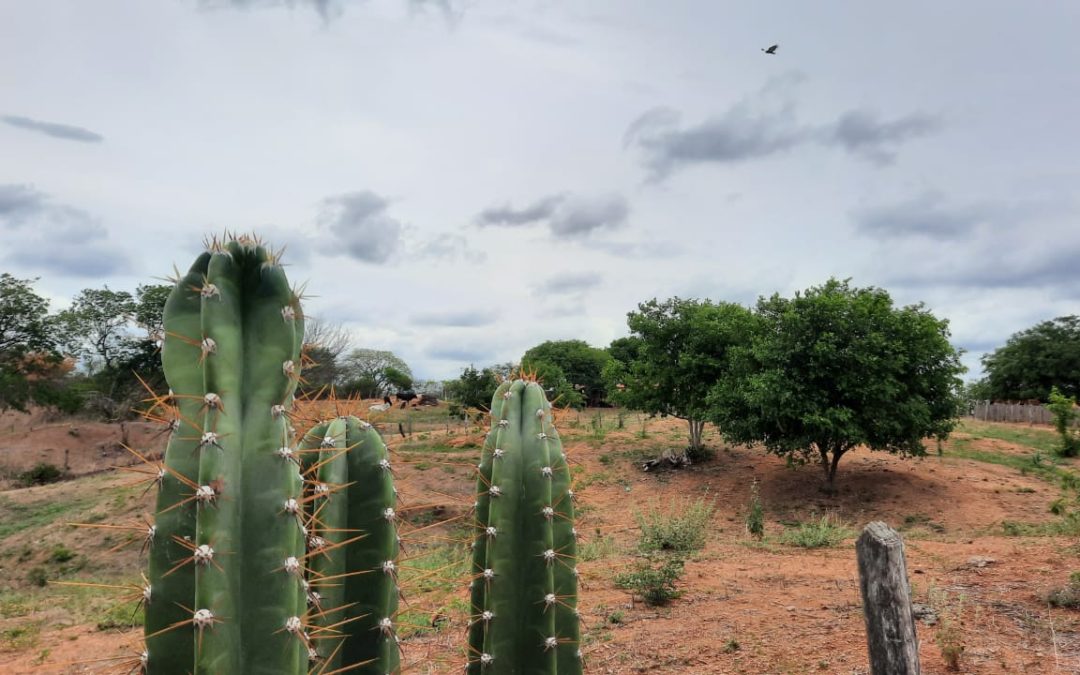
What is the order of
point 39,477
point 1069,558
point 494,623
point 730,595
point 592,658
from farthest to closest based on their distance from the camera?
1. point 39,477
2. point 1069,558
3. point 730,595
4. point 592,658
5. point 494,623

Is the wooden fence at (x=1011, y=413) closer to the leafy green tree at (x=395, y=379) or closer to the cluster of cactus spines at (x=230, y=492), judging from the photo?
the leafy green tree at (x=395, y=379)

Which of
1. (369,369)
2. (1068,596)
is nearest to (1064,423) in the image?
(1068,596)

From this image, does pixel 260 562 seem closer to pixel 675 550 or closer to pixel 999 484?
pixel 675 550

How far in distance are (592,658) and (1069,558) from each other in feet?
25.3

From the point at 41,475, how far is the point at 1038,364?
6055cm

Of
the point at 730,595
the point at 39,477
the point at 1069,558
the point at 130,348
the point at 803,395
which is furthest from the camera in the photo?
the point at 130,348

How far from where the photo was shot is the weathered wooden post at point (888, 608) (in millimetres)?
4453

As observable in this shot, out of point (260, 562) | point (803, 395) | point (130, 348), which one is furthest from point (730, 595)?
point (130, 348)

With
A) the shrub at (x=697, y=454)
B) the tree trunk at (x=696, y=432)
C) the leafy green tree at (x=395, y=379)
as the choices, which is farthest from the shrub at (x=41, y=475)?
the leafy green tree at (x=395, y=379)

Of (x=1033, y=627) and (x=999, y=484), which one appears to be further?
(x=999, y=484)

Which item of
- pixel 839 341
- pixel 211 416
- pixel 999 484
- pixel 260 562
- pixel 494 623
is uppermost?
pixel 839 341

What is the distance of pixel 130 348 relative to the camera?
38.9 metres

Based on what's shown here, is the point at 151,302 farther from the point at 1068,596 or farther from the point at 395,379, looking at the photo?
the point at 1068,596

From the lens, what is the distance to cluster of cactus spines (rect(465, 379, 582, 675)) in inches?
147
